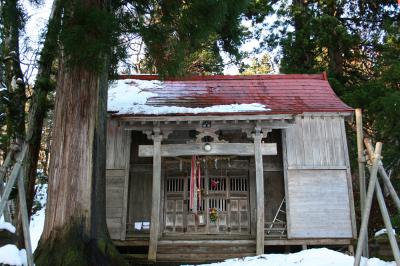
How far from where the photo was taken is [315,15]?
1909 cm

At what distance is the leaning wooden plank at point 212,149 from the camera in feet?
35.5

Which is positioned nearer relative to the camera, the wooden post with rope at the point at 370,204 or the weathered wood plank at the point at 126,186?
the wooden post with rope at the point at 370,204

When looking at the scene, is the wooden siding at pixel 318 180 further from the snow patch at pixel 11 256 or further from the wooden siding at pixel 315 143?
the snow patch at pixel 11 256

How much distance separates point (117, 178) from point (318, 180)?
5.43 metres

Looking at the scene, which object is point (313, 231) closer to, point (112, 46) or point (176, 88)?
point (176, 88)

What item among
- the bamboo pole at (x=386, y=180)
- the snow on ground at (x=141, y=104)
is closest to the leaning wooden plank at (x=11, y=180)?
the snow on ground at (x=141, y=104)

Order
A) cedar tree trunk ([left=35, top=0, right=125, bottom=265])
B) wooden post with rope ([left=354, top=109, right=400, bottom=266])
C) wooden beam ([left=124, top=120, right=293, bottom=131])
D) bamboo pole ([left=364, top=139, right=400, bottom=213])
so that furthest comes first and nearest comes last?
wooden beam ([left=124, top=120, right=293, bottom=131])
cedar tree trunk ([left=35, top=0, right=125, bottom=265])
bamboo pole ([left=364, top=139, right=400, bottom=213])
wooden post with rope ([left=354, top=109, right=400, bottom=266])

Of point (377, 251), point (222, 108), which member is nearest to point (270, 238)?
point (377, 251)

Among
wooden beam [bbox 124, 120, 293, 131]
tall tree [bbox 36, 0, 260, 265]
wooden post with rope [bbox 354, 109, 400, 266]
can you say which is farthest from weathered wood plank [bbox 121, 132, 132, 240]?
wooden post with rope [bbox 354, 109, 400, 266]

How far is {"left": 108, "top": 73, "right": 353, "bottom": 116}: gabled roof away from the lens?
11.1 meters

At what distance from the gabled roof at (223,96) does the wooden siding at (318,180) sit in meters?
0.60

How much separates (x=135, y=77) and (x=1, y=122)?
464 centimetres

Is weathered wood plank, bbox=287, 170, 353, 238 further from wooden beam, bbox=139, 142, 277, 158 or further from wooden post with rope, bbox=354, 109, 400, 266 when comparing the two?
wooden post with rope, bbox=354, 109, 400, 266

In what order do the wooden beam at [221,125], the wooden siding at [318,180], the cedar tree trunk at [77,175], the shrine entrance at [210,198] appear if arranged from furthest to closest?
the shrine entrance at [210,198] < the wooden siding at [318,180] < the wooden beam at [221,125] < the cedar tree trunk at [77,175]
